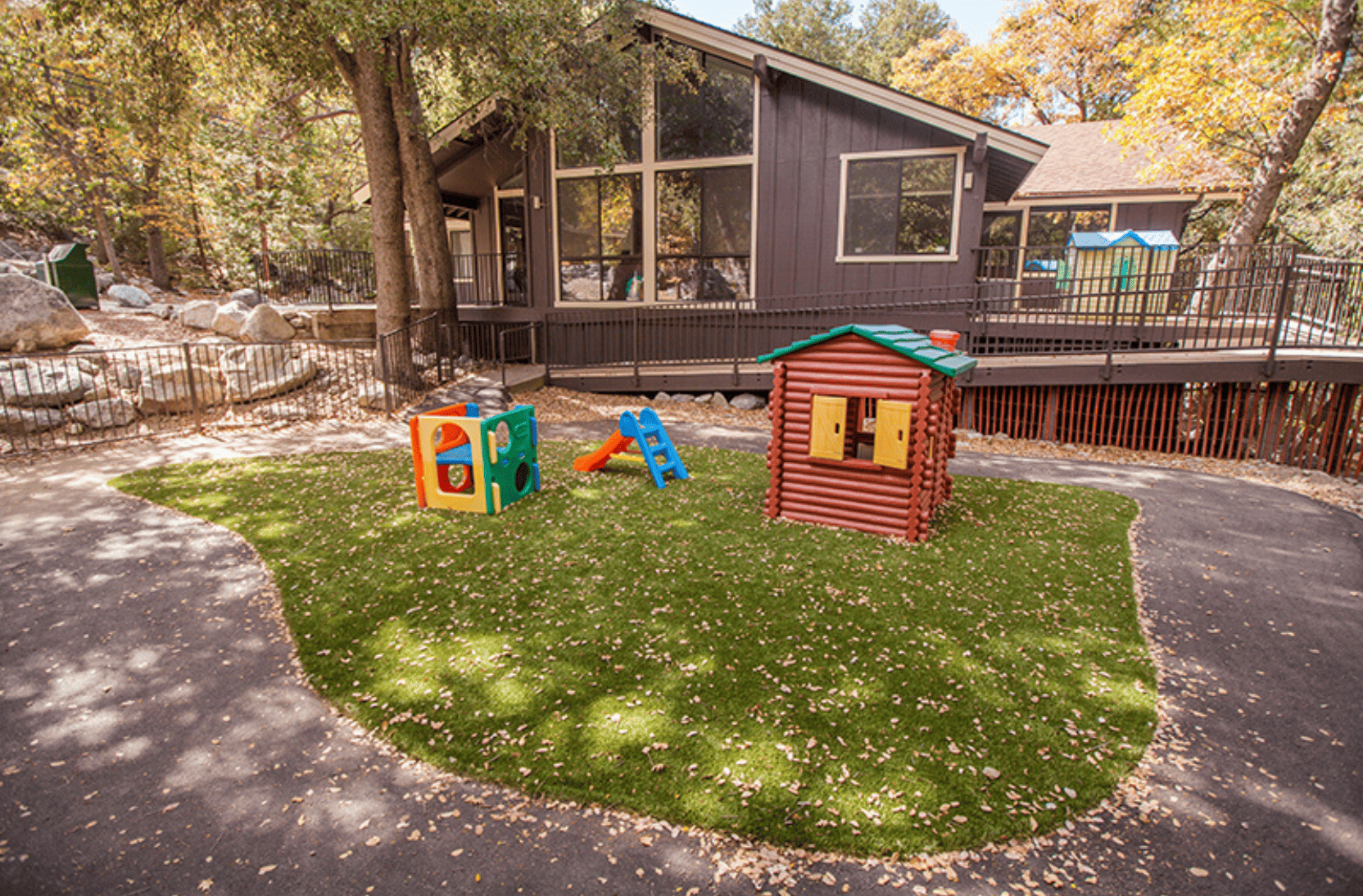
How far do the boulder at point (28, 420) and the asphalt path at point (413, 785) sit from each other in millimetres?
5370

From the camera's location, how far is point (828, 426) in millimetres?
6531

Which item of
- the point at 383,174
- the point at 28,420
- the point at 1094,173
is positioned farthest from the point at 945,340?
the point at 1094,173

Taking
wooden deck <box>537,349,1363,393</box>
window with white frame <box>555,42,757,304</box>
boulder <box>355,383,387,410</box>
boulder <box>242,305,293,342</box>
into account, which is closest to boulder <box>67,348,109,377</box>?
boulder <box>355,383,387,410</box>

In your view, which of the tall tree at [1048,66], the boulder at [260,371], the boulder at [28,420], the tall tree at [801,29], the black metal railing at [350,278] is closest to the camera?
the boulder at [28,420]

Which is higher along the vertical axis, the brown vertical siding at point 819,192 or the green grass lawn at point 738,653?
the brown vertical siding at point 819,192

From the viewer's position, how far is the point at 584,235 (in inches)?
611

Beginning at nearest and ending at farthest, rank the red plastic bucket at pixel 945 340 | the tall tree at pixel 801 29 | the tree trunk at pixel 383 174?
the red plastic bucket at pixel 945 340
the tree trunk at pixel 383 174
the tall tree at pixel 801 29

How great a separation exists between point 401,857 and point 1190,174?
21.6 metres

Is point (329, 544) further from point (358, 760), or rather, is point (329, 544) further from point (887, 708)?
point (887, 708)

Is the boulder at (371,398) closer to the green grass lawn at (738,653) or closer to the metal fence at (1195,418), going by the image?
the green grass lawn at (738,653)

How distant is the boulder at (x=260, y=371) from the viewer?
38.4ft

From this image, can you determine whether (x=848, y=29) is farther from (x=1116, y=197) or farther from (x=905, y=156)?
(x=905, y=156)

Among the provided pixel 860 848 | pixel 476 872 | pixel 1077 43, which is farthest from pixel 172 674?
pixel 1077 43

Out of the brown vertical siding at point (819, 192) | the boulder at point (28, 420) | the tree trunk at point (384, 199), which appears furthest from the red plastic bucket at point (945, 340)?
the boulder at point (28, 420)
